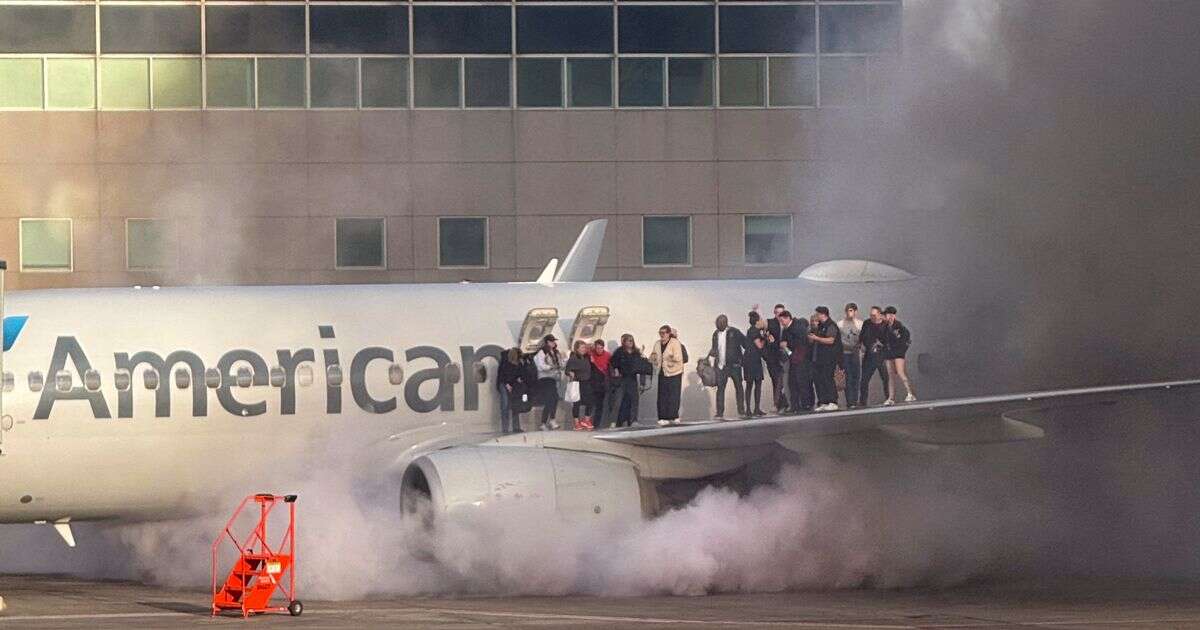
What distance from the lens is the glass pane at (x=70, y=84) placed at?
3647 cm

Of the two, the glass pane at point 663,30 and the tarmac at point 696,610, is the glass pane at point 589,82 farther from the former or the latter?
the tarmac at point 696,610

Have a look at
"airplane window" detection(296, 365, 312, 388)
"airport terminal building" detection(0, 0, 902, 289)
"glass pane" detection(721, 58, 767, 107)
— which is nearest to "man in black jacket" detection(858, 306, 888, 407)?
"airplane window" detection(296, 365, 312, 388)

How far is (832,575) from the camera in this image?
2319 centimetres

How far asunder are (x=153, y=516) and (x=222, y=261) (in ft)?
39.7

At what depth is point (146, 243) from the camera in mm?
36156

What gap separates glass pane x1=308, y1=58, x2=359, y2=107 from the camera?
120 feet

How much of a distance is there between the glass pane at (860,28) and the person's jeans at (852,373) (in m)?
5.48

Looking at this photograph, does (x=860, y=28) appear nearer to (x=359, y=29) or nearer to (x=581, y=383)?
(x=359, y=29)

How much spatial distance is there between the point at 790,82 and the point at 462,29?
579cm

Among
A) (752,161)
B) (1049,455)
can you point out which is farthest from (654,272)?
(1049,455)

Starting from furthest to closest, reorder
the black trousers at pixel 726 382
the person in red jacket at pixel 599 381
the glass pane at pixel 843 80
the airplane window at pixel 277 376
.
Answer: the glass pane at pixel 843 80, the black trousers at pixel 726 382, the person in red jacket at pixel 599 381, the airplane window at pixel 277 376

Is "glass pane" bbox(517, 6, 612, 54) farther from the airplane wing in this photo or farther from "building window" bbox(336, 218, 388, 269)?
the airplane wing

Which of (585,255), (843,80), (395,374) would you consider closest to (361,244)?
(585,255)

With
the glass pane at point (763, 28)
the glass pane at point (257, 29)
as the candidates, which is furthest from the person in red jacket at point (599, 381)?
the glass pane at point (257, 29)
